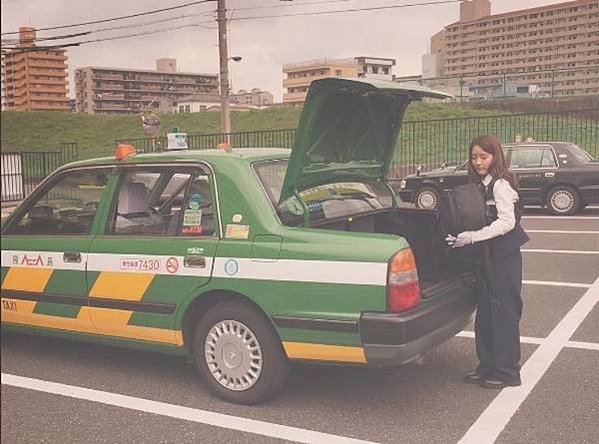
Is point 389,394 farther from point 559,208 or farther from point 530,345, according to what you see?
point 559,208

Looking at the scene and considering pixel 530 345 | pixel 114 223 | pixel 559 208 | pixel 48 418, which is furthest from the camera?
pixel 559 208

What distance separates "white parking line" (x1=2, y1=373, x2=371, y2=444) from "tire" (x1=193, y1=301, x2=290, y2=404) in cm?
21

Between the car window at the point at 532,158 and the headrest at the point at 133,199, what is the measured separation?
11500 millimetres

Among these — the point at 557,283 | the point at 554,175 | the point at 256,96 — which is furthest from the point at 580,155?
the point at 256,96

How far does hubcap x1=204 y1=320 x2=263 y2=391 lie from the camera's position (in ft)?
13.2

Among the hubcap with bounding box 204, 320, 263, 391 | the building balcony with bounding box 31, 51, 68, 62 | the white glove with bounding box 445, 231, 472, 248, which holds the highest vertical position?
the building balcony with bounding box 31, 51, 68, 62

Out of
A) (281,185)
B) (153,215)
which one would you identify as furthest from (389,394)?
(153,215)

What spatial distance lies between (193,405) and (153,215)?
1.31 meters

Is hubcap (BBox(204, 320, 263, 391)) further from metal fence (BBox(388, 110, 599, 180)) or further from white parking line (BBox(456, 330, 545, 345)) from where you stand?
metal fence (BBox(388, 110, 599, 180))

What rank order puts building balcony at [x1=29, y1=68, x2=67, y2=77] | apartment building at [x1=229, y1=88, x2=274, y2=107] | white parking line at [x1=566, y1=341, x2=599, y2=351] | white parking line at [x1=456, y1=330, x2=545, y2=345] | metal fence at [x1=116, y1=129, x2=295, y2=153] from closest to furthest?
building balcony at [x1=29, y1=68, x2=67, y2=77] → white parking line at [x1=566, y1=341, x2=599, y2=351] → white parking line at [x1=456, y1=330, x2=545, y2=345] → apartment building at [x1=229, y1=88, x2=274, y2=107] → metal fence at [x1=116, y1=129, x2=295, y2=153]

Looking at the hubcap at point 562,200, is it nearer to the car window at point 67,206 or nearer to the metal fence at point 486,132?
the metal fence at point 486,132

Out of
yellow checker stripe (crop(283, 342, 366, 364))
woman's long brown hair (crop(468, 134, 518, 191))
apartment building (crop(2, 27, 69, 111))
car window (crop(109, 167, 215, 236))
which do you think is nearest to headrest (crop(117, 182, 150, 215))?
car window (crop(109, 167, 215, 236))

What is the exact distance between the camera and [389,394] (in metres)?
4.28

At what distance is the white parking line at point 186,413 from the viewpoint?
3625mm
